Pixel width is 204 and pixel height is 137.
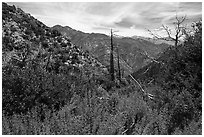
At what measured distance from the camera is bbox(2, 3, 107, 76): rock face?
17.5 metres

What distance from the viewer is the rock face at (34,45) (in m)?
17.5

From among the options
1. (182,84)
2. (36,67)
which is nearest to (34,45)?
(36,67)

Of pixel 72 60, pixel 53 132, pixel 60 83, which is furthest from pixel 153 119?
pixel 72 60

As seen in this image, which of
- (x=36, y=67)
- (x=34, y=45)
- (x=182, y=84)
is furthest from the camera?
(x=34, y=45)

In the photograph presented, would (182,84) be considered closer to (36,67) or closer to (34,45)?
(36,67)

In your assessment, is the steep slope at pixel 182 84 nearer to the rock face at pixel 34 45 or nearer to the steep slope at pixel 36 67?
the steep slope at pixel 36 67

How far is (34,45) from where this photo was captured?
20516mm

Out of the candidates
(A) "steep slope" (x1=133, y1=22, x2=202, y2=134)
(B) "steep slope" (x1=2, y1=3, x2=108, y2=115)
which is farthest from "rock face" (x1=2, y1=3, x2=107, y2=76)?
(A) "steep slope" (x1=133, y1=22, x2=202, y2=134)

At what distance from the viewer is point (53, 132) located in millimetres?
3855

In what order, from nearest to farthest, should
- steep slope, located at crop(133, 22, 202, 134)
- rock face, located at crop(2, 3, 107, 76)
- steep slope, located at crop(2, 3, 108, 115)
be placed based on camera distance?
steep slope, located at crop(133, 22, 202, 134)
steep slope, located at crop(2, 3, 108, 115)
rock face, located at crop(2, 3, 107, 76)

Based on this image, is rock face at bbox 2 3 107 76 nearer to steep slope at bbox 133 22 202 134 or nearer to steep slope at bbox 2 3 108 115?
steep slope at bbox 2 3 108 115

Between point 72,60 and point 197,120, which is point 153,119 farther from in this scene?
point 72,60

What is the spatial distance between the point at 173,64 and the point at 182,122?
Answer: 1.74 m

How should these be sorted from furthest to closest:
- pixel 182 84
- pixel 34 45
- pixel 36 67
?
pixel 34 45 < pixel 36 67 < pixel 182 84
